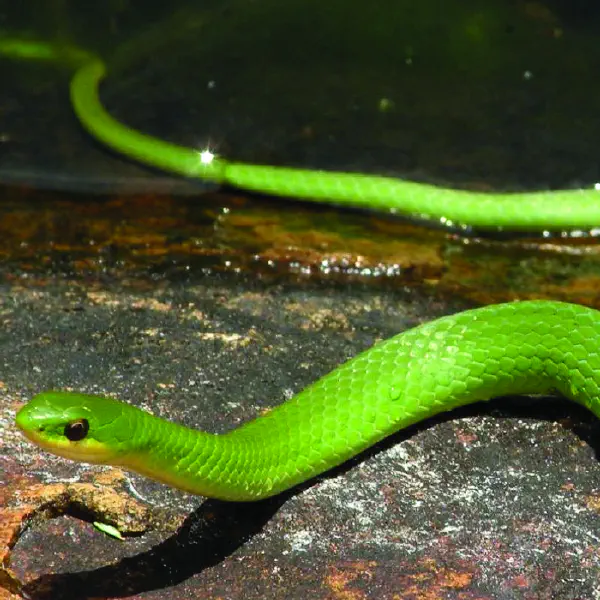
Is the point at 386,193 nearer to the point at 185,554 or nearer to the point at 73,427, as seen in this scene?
the point at 185,554

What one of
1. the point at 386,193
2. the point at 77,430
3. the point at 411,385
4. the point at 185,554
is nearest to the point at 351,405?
the point at 411,385

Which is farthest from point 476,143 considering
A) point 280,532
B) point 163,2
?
point 280,532

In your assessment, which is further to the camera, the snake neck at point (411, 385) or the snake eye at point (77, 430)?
the snake neck at point (411, 385)

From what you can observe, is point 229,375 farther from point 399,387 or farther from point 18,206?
point 18,206

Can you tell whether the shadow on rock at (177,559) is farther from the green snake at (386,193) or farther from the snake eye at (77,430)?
the green snake at (386,193)

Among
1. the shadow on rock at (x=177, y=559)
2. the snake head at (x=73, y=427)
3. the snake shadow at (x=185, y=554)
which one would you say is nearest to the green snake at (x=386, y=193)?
the snake shadow at (x=185, y=554)
